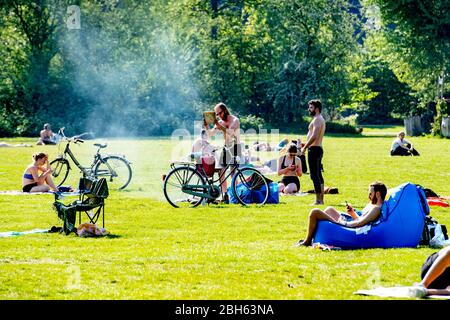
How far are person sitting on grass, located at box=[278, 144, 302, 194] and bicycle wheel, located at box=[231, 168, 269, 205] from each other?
2.29 m

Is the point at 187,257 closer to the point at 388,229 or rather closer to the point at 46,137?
the point at 388,229

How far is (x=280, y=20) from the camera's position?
68625 mm

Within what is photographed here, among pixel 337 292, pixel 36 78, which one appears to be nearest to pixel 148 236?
pixel 337 292

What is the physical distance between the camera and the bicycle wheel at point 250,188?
18703mm

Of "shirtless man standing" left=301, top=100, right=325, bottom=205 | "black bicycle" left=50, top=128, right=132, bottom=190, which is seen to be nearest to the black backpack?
"shirtless man standing" left=301, top=100, right=325, bottom=205

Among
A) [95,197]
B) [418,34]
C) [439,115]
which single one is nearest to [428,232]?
[95,197]

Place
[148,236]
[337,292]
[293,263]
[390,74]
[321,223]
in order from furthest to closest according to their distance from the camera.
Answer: [390,74]
[148,236]
[321,223]
[293,263]
[337,292]

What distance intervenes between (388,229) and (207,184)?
656 cm

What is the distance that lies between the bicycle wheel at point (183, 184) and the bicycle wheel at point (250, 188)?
688mm

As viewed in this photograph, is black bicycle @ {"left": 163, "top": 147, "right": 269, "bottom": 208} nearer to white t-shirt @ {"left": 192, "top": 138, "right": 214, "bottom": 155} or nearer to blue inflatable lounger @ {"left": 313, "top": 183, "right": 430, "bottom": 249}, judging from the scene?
white t-shirt @ {"left": 192, "top": 138, "right": 214, "bottom": 155}

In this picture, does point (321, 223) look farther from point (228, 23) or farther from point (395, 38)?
point (228, 23)

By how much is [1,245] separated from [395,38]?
42235mm

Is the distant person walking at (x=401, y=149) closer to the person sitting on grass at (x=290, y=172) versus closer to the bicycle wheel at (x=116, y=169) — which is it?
the person sitting on grass at (x=290, y=172)

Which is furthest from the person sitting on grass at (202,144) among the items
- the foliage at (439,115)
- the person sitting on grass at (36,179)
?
the foliage at (439,115)
